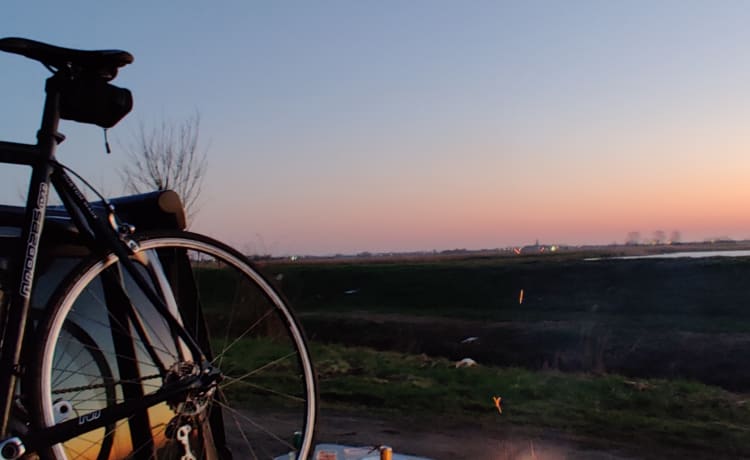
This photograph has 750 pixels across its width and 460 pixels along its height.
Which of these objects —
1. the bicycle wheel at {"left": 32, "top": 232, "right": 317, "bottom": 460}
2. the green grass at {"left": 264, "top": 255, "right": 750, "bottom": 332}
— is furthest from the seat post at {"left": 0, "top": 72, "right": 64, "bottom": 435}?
the green grass at {"left": 264, "top": 255, "right": 750, "bottom": 332}

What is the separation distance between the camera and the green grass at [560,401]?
26.0 feet

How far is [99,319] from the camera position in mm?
2760

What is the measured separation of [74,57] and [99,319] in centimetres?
89

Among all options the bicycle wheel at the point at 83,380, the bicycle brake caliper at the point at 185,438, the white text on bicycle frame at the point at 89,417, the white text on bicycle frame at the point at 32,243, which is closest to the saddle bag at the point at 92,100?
the white text on bicycle frame at the point at 32,243

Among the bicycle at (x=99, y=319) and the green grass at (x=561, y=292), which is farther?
the green grass at (x=561, y=292)

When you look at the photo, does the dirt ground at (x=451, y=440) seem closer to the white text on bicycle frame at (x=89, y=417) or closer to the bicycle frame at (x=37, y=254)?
the bicycle frame at (x=37, y=254)

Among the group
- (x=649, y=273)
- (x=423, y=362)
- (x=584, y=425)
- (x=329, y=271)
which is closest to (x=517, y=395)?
(x=584, y=425)

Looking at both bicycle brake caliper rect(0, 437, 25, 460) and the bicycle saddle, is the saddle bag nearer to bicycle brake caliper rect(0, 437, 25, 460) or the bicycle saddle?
the bicycle saddle

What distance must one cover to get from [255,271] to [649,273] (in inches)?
1793

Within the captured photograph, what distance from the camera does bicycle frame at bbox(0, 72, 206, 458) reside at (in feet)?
7.59

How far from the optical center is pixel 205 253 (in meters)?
2.76

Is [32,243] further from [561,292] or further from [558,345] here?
[561,292]

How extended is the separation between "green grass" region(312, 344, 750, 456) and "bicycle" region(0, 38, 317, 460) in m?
5.58

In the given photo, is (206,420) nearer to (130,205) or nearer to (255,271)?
(255,271)
